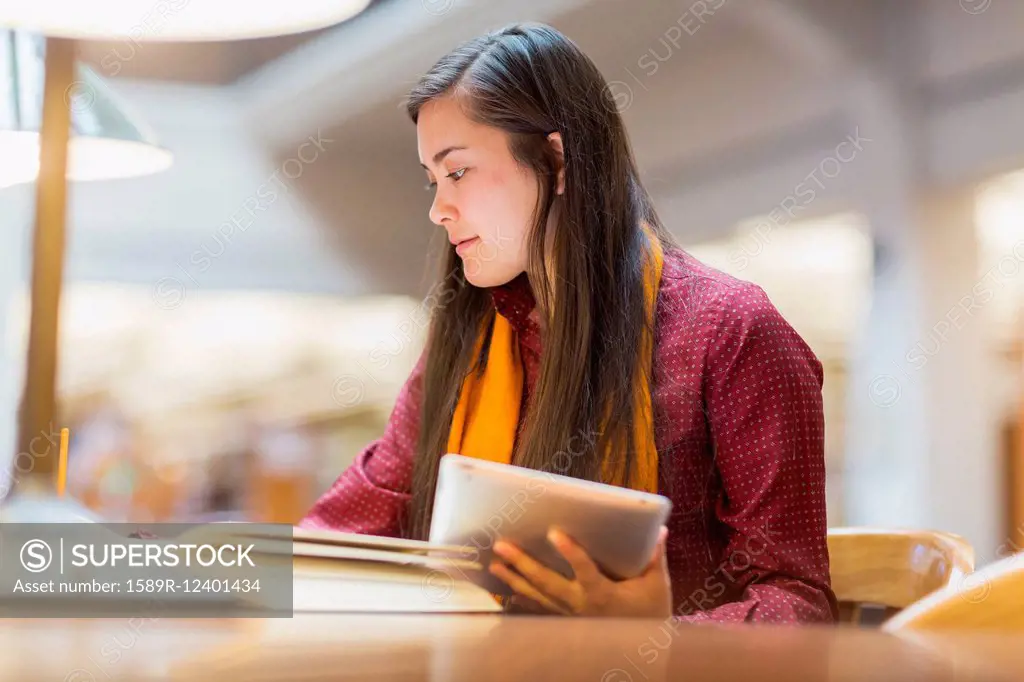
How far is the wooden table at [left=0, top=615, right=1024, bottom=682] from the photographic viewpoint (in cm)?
21

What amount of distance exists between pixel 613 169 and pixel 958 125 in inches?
59.4

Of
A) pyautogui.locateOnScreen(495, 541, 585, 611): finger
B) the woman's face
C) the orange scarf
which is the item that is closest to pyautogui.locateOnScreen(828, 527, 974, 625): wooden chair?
the orange scarf

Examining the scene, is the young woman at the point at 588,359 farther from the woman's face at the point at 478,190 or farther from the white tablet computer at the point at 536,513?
the white tablet computer at the point at 536,513

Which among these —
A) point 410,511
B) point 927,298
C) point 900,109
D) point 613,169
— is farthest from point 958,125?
point 410,511

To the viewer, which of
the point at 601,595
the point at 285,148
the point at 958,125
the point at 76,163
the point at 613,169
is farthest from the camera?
the point at 285,148

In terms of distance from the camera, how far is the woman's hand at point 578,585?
1.96ft

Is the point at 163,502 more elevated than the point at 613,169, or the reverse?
the point at 613,169

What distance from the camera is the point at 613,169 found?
991 millimetres

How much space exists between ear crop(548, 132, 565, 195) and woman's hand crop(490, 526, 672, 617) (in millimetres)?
439

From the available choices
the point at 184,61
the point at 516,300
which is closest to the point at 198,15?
the point at 516,300

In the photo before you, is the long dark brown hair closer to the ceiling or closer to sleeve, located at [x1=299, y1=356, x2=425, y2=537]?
sleeve, located at [x1=299, y1=356, x2=425, y2=537]

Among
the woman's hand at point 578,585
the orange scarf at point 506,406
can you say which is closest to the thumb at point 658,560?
the woman's hand at point 578,585

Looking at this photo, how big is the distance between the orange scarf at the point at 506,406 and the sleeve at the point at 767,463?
2.3 inches

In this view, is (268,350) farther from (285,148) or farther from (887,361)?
(887,361)
